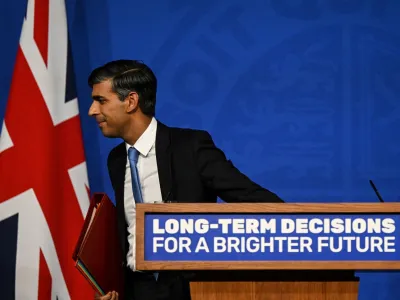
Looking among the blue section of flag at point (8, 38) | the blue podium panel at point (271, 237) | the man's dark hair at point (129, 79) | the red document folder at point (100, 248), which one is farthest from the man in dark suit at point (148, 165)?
the blue section of flag at point (8, 38)

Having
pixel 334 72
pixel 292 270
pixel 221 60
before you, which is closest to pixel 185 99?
pixel 221 60

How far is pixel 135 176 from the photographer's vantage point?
5.57 ft

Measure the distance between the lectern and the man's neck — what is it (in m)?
0.67

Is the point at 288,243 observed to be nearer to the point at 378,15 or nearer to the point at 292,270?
the point at 292,270

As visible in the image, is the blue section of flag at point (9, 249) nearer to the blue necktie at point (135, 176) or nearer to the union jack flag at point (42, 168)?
the union jack flag at point (42, 168)

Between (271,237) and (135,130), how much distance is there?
747 millimetres

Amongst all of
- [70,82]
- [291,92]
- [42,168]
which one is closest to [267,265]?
[42,168]

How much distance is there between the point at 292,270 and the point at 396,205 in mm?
208

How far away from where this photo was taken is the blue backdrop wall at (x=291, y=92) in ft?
8.96

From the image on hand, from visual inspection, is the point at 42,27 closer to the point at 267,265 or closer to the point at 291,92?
the point at 291,92

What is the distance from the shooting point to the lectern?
1144 mm

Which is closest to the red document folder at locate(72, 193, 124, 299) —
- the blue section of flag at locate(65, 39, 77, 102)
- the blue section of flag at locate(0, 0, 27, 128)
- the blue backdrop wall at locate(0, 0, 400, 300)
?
the blue section of flag at locate(65, 39, 77, 102)

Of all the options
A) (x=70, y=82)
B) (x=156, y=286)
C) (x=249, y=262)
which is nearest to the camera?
(x=249, y=262)

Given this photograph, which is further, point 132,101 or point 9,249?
point 9,249
